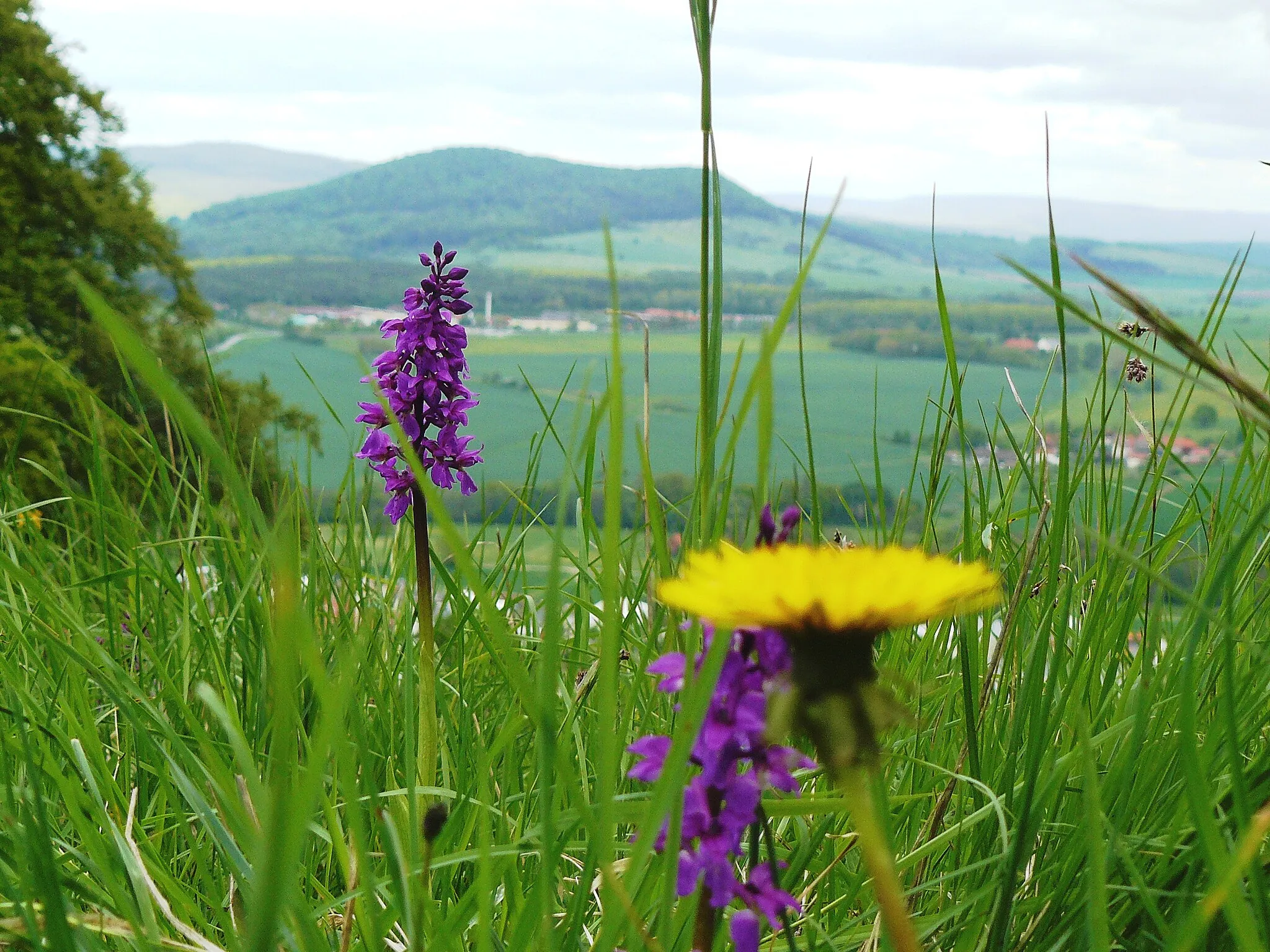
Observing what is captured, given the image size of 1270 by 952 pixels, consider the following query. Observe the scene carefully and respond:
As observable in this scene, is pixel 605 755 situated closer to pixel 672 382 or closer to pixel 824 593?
pixel 824 593

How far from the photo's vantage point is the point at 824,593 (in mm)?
683

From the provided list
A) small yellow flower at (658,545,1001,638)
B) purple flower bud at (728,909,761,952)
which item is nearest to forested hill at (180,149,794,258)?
purple flower bud at (728,909,761,952)

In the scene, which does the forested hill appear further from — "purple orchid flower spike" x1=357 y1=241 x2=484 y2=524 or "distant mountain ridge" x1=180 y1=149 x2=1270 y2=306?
"purple orchid flower spike" x1=357 y1=241 x2=484 y2=524

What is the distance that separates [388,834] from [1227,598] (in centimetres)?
Answer: 111

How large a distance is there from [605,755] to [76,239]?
3033cm

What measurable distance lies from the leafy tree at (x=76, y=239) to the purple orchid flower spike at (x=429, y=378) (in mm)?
21418

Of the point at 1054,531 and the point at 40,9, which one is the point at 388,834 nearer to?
the point at 1054,531

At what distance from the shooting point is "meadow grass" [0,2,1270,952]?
2.49 feet

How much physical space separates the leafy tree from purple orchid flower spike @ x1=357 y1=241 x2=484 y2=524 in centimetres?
2142

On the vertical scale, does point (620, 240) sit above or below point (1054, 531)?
above

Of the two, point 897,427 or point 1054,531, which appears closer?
point 1054,531

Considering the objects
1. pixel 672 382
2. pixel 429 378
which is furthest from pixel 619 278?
pixel 429 378

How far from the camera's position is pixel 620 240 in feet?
409

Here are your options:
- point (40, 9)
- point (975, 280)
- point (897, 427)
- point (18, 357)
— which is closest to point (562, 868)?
point (18, 357)
